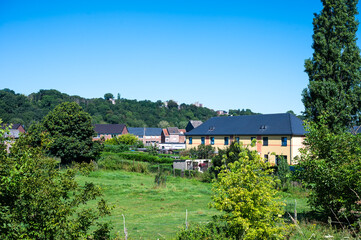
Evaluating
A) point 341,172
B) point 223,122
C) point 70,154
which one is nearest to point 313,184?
point 341,172

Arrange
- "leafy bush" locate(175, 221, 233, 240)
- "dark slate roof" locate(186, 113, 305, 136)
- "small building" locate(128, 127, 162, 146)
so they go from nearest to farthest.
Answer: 1. "leafy bush" locate(175, 221, 233, 240)
2. "dark slate roof" locate(186, 113, 305, 136)
3. "small building" locate(128, 127, 162, 146)

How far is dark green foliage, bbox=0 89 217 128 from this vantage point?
114 meters

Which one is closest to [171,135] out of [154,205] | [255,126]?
[255,126]

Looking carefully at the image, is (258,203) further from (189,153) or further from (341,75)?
(189,153)

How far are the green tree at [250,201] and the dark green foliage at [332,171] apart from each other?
366 cm

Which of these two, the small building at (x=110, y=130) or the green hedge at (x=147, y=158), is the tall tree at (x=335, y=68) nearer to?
the green hedge at (x=147, y=158)

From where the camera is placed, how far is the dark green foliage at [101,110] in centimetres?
11414

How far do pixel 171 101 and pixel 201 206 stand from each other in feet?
580

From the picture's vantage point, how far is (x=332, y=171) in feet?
38.5

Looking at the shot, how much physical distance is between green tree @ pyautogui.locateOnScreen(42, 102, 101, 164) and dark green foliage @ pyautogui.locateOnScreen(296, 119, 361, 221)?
3440 cm

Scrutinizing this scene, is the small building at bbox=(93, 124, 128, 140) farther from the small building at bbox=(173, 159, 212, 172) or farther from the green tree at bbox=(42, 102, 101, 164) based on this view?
the small building at bbox=(173, 159, 212, 172)

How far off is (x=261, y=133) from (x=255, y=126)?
8.76 feet

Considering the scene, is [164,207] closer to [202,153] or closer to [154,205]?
[154,205]

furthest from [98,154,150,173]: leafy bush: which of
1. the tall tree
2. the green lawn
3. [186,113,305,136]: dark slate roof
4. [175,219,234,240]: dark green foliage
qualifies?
[175,219,234,240]: dark green foliage
